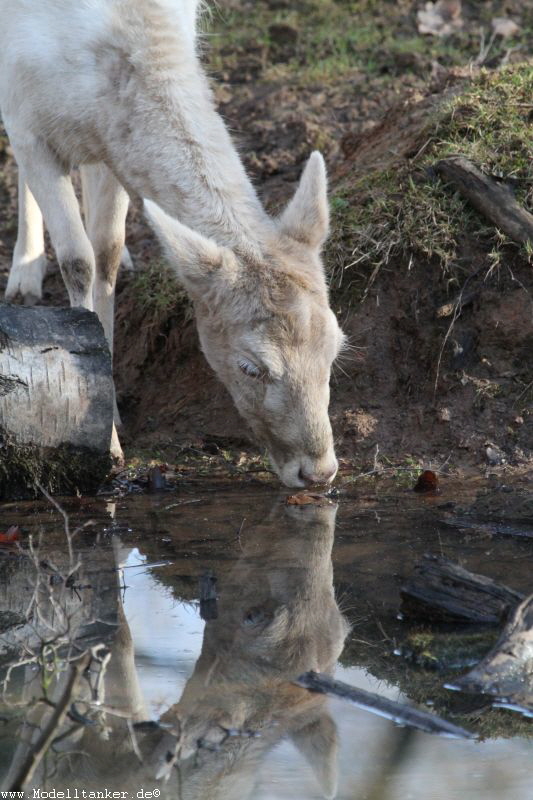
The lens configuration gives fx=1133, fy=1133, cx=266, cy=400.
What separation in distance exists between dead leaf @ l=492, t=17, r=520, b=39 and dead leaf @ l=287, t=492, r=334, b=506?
649 cm

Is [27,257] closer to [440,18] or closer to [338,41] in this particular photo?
[338,41]

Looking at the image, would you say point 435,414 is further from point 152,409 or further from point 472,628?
point 472,628

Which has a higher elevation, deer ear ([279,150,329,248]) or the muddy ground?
deer ear ([279,150,329,248])

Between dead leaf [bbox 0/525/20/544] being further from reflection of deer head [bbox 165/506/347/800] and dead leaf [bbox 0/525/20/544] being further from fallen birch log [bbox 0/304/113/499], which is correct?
reflection of deer head [bbox 165/506/347/800]

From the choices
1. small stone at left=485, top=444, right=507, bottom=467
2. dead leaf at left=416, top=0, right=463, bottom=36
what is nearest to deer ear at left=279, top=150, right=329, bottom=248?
small stone at left=485, top=444, right=507, bottom=467

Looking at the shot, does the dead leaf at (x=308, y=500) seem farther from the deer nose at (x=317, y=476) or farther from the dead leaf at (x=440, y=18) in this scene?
the dead leaf at (x=440, y=18)

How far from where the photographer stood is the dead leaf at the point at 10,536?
16.9 feet

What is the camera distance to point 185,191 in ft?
19.1

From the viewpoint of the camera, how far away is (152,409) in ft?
23.8

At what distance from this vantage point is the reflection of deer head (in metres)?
3.26

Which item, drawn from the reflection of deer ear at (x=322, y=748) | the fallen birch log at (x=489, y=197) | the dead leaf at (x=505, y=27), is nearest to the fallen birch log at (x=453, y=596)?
the reflection of deer ear at (x=322, y=748)

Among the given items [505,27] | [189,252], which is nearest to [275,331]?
[189,252]

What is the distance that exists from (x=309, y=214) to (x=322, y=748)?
3.18m

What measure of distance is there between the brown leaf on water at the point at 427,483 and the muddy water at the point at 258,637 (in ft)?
0.30
